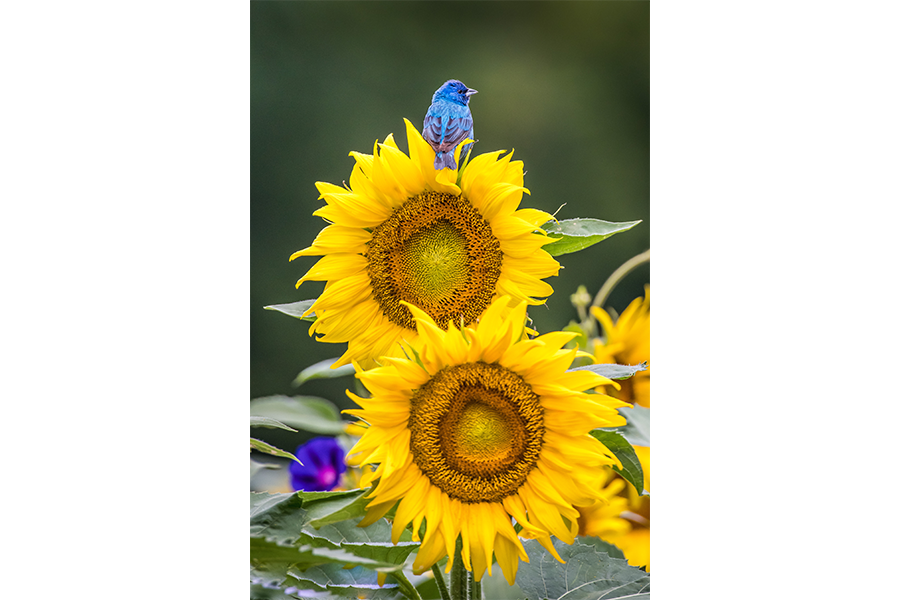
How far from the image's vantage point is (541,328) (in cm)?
89

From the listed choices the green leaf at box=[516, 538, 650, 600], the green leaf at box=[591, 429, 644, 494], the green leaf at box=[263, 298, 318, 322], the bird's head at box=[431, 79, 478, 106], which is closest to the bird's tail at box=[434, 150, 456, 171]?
the bird's head at box=[431, 79, 478, 106]

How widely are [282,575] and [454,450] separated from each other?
22 cm

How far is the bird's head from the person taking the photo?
91 centimetres

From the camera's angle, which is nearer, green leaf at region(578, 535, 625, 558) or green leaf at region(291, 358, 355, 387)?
green leaf at region(291, 358, 355, 387)

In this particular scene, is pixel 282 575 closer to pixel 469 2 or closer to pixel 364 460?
pixel 364 460

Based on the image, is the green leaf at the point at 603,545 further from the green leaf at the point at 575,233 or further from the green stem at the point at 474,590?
the green leaf at the point at 575,233

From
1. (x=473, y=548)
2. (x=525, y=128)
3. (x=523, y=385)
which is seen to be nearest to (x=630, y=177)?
(x=525, y=128)

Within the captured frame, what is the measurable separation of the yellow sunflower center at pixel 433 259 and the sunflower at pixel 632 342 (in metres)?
0.32

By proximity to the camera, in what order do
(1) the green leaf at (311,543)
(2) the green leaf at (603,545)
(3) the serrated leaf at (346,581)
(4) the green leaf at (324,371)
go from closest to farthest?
1. (1) the green leaf at (311,543)
2. (3) the serrated leaf at (346,581)
3. (4) the green leaf at (324,371)
4. (2) the green leaf at (603,545)

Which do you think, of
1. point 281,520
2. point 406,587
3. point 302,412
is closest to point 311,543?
point 281,520

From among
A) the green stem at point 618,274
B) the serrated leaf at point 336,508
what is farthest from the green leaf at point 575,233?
the serrated leaf at point 336,508

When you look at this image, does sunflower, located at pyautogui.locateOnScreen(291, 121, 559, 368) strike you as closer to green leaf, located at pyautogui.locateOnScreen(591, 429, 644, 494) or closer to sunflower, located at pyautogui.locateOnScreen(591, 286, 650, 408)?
green leaf, located at pyautogui.locateOnScreen(591, 429, 644, 494)

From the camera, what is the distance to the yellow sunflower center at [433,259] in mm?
848

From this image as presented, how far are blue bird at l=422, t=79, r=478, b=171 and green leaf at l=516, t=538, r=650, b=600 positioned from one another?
471 mm
